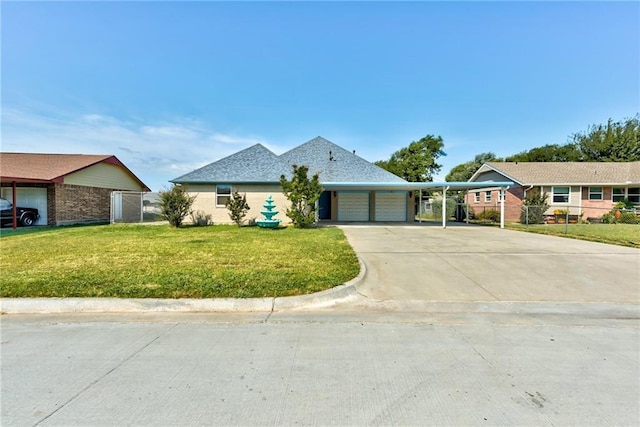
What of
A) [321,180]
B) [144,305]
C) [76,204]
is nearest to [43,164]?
[76,204]

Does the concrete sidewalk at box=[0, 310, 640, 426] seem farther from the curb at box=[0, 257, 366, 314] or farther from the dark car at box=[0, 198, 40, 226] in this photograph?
the dark car at box=[0, 198, 40, 226]

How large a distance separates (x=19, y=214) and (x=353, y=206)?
62.0 feet

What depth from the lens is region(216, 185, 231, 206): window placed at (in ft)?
59.1

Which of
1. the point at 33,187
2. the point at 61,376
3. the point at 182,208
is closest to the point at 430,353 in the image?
the point at 61,376

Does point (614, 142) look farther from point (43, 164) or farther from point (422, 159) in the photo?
point (43, 164)

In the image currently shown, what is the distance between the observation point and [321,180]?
19.9 m

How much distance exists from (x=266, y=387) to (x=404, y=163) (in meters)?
39.1

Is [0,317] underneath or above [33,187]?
underneath

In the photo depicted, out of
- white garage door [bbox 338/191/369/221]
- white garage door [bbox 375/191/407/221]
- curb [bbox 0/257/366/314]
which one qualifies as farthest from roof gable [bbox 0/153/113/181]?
white garage door [bbox 375/191/407/221]

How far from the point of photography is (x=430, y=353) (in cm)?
343

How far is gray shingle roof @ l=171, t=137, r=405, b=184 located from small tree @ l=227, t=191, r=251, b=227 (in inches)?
58.1

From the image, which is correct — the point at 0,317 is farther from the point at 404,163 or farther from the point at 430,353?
the point at 404,163

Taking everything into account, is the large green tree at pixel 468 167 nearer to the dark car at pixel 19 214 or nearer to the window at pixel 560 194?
the window at pixel 560 194

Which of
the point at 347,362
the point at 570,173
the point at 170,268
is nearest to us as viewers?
the point at 347,362
